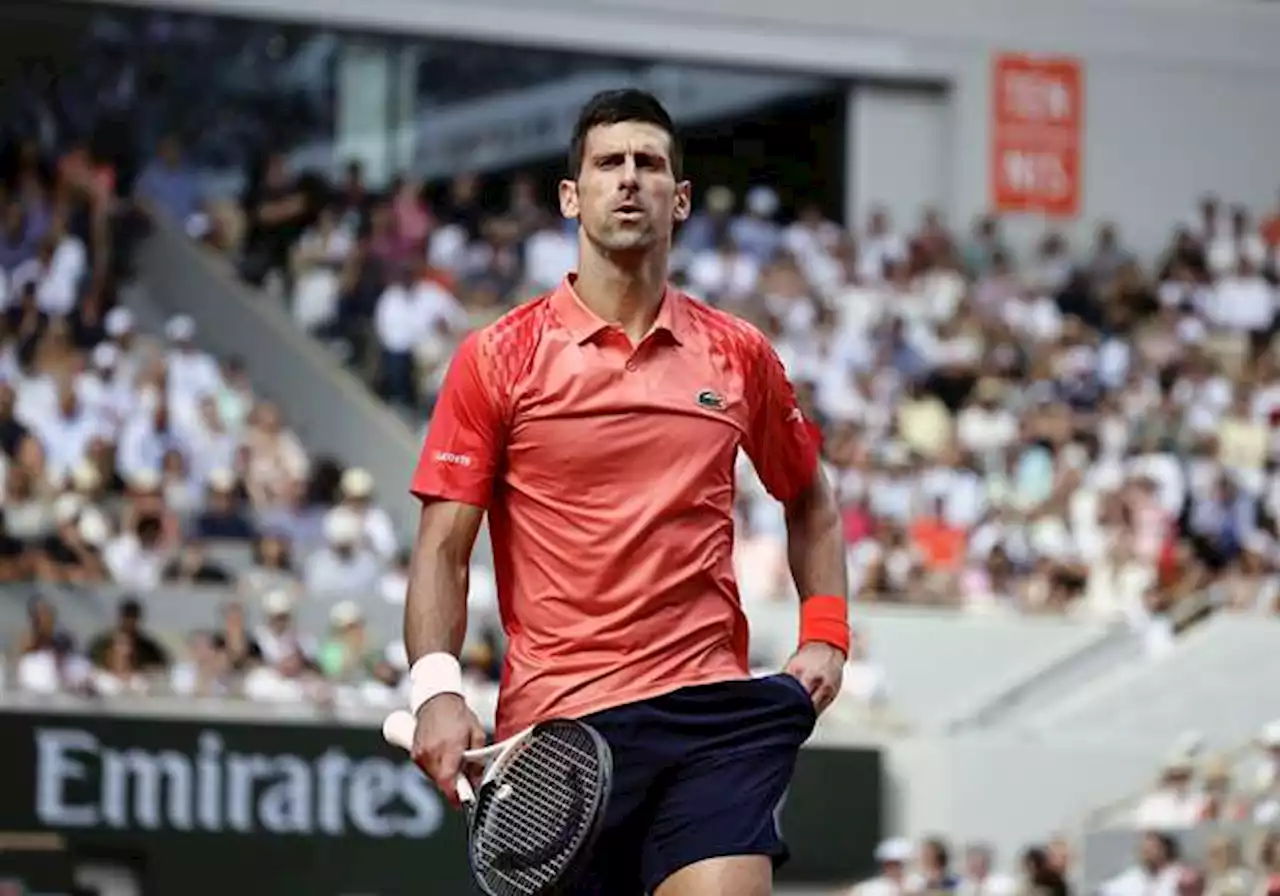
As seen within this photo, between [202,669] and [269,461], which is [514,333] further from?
[269,461]

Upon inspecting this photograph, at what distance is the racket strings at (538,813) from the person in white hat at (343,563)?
13.6m

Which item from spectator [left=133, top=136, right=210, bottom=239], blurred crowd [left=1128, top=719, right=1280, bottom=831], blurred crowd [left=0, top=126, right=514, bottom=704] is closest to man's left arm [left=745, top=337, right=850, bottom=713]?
blurred crowd [left=1128, top=719, right=1280, bottom=831]

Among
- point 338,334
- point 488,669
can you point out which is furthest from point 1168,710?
point 338,334

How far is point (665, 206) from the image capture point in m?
6.57

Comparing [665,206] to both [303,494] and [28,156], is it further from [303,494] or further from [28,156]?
[28,156]

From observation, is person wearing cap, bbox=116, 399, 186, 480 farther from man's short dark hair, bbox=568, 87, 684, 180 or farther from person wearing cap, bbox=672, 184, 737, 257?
man's short dark hair, bbox=568, 87, 684, 180

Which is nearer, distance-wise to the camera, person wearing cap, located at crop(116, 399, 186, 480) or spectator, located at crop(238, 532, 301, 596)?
spectator, located at crop(238, 532, 301, 596)

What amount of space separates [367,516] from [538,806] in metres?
14.3

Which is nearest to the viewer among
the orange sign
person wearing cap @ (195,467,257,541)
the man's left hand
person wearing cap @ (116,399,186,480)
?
A: the man's left hand

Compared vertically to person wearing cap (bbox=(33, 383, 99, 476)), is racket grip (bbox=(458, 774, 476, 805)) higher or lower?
higher

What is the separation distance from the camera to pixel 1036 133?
1198 inches

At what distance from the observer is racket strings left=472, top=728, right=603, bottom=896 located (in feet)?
20.0

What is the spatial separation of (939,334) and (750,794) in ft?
62.1

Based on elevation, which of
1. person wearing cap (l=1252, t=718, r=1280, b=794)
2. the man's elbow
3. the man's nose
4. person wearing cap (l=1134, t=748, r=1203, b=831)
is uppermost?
the man's nose
